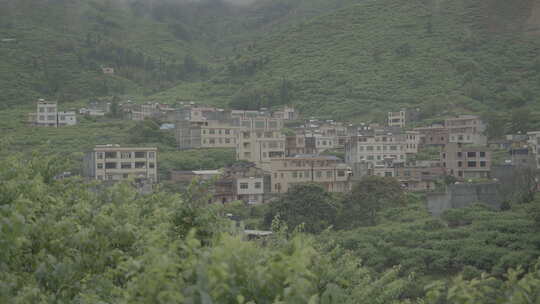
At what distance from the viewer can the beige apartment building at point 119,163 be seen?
127ft

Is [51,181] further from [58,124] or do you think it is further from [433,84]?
[433,84]

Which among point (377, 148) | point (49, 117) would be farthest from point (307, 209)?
point (49, 117)

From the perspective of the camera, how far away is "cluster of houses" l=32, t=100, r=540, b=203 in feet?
127

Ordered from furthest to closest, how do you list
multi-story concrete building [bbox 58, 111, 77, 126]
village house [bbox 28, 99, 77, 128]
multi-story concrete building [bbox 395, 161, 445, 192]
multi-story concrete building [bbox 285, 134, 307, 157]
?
1. multi-story concrete building [bbox 58, 111, 77, 126]
2. village house [bbox 28, 99, 77, 128]
3. multi-story concrete building [bbox 285, 134, 307, 157]
4. multi-story concrete building [bbox 395, 161, 445, 192]

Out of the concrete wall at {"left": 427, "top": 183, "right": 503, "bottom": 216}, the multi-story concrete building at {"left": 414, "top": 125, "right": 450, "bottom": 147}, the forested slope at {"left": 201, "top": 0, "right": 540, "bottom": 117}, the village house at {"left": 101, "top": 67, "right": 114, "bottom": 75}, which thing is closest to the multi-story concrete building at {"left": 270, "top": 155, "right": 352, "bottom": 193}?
the concrete wall at {"left": 427, "top": 183, "right": 503, "bottom": 216}

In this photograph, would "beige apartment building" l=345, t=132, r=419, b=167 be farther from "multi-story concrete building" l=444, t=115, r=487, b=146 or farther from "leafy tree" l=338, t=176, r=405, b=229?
"leafy tree" l=338, t=176, r=405, b=229

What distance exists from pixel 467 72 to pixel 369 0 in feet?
122

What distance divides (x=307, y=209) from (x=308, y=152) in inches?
679

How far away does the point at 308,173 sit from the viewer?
39062 mm

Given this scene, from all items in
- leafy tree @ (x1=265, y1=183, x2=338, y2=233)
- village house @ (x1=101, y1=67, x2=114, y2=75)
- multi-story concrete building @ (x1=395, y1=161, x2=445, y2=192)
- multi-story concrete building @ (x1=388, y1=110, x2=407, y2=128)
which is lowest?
leafy tree @ (x1=265, y1=183, x2=338, y2=233)

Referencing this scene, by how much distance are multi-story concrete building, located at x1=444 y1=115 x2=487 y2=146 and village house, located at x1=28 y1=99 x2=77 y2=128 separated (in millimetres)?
29648

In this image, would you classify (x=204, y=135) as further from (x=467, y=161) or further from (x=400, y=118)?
(x=467, y=161)

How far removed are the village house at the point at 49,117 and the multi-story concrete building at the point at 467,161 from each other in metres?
30.9

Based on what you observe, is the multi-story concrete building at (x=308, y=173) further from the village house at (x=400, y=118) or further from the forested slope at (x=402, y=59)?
the forested slope at (x=402, y=59)
